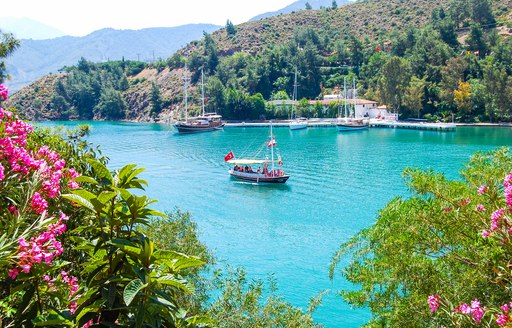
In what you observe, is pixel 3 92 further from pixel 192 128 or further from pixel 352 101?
pixel 352 101

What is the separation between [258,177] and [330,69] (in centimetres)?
6693

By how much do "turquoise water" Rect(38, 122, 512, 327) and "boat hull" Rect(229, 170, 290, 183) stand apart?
639mm

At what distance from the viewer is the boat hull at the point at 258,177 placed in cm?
4222

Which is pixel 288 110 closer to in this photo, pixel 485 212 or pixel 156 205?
pixel 156 205

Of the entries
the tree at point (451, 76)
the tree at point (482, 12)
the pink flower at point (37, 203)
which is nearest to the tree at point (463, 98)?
the tree at point (451, 76)

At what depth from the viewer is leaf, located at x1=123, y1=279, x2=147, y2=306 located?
3531 mm

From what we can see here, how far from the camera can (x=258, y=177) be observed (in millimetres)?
43156

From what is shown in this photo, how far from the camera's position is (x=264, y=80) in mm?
105375

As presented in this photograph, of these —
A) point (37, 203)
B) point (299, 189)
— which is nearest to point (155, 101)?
point (299, 189)

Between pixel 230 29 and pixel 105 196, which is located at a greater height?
pixel 230 29

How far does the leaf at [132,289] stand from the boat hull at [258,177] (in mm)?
38405

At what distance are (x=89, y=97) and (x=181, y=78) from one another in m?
25.2

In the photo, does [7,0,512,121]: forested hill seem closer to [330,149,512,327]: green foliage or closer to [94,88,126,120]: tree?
[94,88,126,120]: tree

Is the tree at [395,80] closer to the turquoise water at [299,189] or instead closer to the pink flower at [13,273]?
the turquoise water at [299,189]
